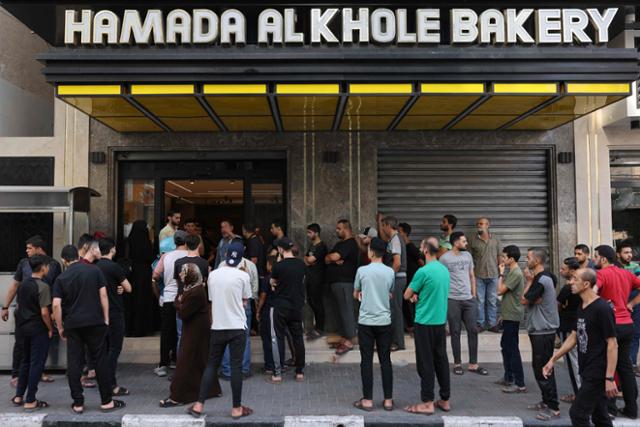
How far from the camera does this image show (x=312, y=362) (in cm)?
825

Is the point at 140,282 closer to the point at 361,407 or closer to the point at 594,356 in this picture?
the point at 361,407

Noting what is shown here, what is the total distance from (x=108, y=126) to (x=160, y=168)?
1.18 m

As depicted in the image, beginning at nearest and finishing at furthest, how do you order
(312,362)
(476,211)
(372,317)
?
(372,317) → (312,362) → (476,211)

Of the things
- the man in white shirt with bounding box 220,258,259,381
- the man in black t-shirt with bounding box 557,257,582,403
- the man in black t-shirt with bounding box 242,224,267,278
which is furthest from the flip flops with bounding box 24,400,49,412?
the man in black t-shirt with bounding box 557,257,582,403

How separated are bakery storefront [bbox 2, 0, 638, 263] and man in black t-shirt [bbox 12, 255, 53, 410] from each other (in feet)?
8.32

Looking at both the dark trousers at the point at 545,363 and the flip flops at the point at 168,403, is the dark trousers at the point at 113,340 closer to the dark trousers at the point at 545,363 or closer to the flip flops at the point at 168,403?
the flip flops at the point at 168,403

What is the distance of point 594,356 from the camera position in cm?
470

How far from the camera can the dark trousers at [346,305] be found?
8.16m

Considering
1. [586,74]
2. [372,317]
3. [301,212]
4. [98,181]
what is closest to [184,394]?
[372,317]

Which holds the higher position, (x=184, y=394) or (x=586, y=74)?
(x=586, y=74)

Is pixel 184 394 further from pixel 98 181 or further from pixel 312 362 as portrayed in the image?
pixel 98 181

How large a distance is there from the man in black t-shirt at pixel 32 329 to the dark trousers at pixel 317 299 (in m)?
3.88

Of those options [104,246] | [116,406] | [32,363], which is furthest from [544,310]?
[32,363]

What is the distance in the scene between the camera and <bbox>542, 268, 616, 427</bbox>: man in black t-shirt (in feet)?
15.1
